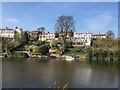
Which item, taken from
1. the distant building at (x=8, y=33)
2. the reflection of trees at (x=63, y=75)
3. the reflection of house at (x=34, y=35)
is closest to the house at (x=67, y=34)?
the reflection of house at (x=34, y=35)

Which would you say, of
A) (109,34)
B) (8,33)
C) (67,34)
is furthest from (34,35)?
(109,34)

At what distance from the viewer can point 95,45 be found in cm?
1706

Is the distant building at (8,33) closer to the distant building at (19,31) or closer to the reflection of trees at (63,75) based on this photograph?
the distant building at (19,31)

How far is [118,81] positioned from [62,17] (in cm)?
1110

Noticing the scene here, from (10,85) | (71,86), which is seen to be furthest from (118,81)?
(10,85)

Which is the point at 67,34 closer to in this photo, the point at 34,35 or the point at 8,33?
the point at 34,35

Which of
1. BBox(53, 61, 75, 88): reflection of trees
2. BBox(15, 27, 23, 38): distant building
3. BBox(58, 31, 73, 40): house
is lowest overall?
BBox(53, 61, 75, 88): reflection of trees

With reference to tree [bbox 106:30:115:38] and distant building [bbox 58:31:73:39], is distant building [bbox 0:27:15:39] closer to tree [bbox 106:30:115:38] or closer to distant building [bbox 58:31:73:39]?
distant building [bbox 58:31:73:39]

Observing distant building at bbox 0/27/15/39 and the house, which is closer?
the house

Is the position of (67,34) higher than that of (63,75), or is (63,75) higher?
(67,34)

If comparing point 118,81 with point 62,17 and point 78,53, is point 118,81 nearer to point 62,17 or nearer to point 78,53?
point 78,53

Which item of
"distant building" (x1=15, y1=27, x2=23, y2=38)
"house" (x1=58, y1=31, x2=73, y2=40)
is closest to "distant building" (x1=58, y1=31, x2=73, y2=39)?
"house" (x1=58, y1=31, x2=73, y2=40)

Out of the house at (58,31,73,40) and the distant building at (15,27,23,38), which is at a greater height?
the distant building at (15,27,23,38)

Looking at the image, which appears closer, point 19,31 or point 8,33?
Answer: point 19,31
